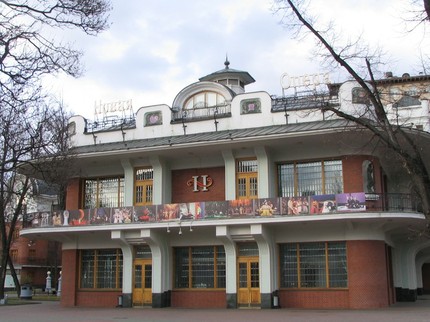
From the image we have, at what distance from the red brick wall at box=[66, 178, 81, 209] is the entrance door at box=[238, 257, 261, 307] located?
9.94 m

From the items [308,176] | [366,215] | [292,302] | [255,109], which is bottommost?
[292,302]

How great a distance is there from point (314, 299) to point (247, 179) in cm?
649

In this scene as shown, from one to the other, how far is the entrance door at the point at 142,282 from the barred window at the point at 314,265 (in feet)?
22.5

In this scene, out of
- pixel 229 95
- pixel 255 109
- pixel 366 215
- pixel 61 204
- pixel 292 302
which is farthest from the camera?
pixel 61 204

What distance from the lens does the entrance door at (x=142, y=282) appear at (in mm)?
28641

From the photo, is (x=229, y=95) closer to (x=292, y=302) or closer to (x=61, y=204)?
(x=292, y=302)

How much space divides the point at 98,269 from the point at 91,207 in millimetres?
3380

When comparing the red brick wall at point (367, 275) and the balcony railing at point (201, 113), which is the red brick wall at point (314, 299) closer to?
the red brick wall at point (367, 275)

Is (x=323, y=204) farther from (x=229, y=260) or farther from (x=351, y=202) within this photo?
(x=229, y=260)

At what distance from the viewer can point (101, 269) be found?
100 ft

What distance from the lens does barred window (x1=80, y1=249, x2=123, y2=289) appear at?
30.1 meters

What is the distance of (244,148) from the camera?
91.1 ft

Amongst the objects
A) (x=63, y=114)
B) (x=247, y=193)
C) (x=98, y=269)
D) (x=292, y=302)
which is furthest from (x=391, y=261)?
(x=63, y=114)

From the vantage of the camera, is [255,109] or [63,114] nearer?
[255,109]
